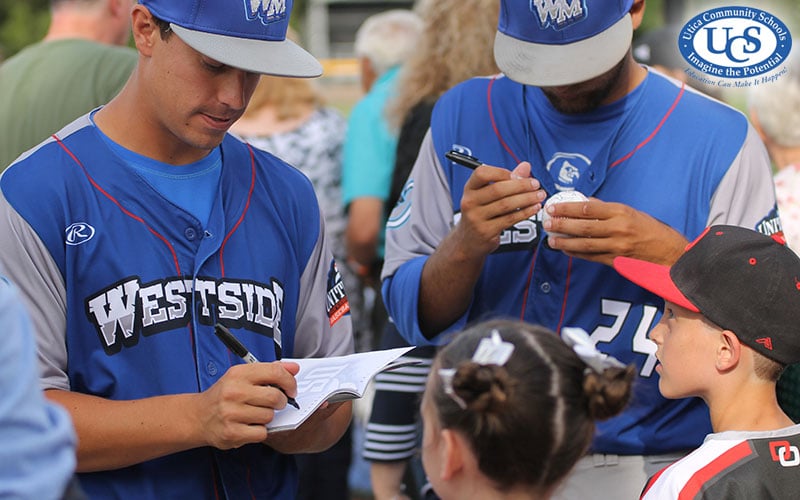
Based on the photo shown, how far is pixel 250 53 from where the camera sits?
2.43 meters

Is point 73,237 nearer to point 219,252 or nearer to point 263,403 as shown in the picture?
point 219,252

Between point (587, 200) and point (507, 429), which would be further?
point (587, 200)

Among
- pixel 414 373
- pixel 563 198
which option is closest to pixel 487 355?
pixel 563 198

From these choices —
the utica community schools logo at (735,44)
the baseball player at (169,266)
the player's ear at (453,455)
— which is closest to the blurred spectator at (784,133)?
the utica community schools logo at (735,44)

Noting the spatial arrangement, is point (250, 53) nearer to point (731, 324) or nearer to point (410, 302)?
point (410, 302)

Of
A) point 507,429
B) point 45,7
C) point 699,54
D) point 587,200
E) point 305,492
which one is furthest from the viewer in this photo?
point 45,7

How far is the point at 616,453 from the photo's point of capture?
2805mm

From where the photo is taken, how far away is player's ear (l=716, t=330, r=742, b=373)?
2.64 m

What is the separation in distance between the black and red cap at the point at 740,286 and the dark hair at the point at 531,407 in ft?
1.77

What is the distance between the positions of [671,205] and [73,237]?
151cm

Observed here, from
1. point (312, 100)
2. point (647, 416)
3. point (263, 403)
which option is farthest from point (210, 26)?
point (312, 100)

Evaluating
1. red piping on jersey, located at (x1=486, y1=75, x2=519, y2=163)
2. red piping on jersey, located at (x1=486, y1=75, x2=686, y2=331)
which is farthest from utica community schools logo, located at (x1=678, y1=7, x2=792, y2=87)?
red piping on jersey, located at (x1=486, y1=75, x2=519, y2=163)

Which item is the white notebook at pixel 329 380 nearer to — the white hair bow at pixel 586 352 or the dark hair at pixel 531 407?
the dark hair at pixel 531 407

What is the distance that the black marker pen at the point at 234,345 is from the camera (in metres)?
2.27
